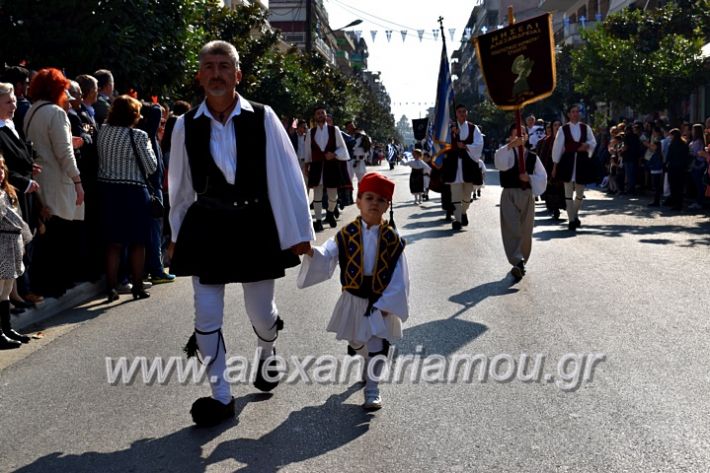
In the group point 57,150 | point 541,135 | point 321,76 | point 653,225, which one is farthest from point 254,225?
point 321,76

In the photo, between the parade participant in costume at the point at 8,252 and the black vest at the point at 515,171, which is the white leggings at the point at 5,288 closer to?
the parade participant in costume at the point at 8,252

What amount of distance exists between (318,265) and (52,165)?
13.6 feet

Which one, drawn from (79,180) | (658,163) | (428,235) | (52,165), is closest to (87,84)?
(52,165)

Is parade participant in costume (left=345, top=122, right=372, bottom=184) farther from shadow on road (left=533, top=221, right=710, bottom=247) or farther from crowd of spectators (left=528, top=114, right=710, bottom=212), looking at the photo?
shadow on road (left=533, top=221, right=710, bottom=247)

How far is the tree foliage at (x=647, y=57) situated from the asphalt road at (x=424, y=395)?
17401 mm

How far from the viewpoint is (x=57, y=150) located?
8523mm

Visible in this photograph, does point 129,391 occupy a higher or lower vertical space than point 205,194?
lower

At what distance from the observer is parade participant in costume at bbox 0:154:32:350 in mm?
7270

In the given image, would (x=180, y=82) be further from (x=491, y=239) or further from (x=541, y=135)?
(x=541, y=135)

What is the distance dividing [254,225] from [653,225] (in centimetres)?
1250

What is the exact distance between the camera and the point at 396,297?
17.8 ft

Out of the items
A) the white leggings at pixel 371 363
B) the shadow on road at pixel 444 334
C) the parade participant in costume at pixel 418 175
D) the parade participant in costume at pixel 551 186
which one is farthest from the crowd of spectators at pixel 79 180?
the parade participant in costume at pixel 418 175

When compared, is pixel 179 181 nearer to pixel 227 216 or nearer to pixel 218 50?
pixel 227 216

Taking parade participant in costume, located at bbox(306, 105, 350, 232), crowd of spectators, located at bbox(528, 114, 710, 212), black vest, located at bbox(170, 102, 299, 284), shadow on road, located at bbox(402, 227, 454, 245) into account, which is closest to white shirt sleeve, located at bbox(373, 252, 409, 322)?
black vest, located at bbox(170, 102, 299, 284)
